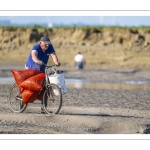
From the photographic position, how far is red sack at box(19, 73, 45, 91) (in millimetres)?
12922

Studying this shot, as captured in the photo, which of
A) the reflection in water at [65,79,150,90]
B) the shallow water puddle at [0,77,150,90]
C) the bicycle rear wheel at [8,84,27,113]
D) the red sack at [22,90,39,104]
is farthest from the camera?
the reflection in water at [65,79,150,90]

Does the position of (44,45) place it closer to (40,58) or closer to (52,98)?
(40,58)

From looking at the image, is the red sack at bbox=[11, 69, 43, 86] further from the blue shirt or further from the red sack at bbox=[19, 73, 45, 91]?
the blue shirt

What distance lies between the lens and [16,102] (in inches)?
527

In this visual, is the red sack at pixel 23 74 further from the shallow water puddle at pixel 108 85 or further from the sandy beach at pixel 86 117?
the shallow water puddle at pixel 108 85

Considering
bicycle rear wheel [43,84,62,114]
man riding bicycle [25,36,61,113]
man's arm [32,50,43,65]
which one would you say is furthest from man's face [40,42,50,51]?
bicycle rear wheel [43,84,62,114]

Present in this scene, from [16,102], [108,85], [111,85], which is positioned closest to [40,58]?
[16,102]

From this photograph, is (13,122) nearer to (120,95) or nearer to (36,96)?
(36,96)

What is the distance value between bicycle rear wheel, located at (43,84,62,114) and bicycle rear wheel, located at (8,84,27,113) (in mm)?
500

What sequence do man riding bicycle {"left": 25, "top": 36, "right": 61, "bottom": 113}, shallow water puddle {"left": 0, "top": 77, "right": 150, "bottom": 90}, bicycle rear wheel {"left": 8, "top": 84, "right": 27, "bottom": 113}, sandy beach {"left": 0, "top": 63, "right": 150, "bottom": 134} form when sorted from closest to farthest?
1. sandy beach {"left": 0, "top": 63, "right": 150, "bottom": 134}
2. man riding bicycle {"left": 25, "top": 36, "right": 61, "bottom": 113}
3. bicycle rear wheel {"left": 8, "top": 84, "right": 27, "bottom": 113}
4. shallow water puddle {"left": 0, "top": 77, "right": 150, "bottom": 90}

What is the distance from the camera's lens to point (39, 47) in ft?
43.0

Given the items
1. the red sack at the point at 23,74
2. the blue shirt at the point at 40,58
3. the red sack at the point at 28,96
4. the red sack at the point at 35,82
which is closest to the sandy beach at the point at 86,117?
the red sack at the point at 28,96

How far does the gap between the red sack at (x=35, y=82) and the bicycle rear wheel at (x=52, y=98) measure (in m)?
A: 0.18

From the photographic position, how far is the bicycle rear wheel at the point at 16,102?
13305mm
